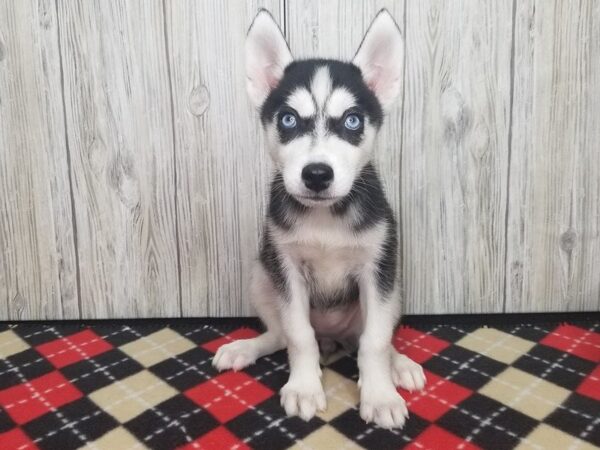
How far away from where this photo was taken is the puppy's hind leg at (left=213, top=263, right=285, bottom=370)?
1.77 meters

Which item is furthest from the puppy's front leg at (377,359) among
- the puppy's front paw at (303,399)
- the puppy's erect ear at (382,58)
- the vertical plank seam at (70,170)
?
the vertical plank seam at (70,170)

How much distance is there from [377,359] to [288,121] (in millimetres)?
815

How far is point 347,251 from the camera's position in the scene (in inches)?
65.1

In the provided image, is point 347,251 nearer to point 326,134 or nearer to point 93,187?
point 326,134

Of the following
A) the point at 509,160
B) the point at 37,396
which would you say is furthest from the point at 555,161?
Answer: the point at 37,396

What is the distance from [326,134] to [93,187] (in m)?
1.17

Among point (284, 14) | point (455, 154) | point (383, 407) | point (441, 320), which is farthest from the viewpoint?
point (441, 320)

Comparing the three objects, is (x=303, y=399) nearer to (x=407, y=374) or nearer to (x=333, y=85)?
(x=407, y=374)

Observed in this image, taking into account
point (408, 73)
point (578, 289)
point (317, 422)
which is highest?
point (408, 73)

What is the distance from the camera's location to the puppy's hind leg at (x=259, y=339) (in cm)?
177

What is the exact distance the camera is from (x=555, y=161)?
6.67ft

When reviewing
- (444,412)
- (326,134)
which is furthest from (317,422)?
(326,134)

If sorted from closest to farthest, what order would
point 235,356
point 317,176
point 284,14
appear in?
point 317,176 < point 235,356 < point 284,14

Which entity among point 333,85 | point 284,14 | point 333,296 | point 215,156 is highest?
point 284,14
